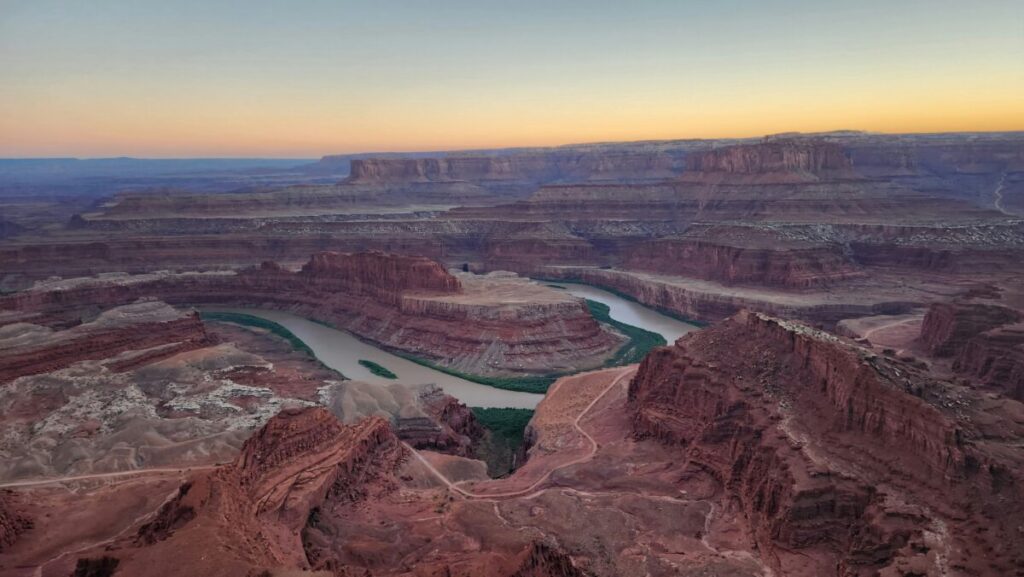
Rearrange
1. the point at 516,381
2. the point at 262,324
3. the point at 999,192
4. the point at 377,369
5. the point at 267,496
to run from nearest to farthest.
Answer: the point at 267,496 → the point at 516,381 → the point at 377,369 → the point at 262,324 → the point at 999,192

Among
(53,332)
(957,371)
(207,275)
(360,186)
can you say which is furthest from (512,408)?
(360,186)

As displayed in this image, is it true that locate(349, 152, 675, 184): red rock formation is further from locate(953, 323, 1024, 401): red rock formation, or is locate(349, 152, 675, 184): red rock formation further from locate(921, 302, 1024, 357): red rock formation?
locate(953, 323, 1024, 401): red rock formation

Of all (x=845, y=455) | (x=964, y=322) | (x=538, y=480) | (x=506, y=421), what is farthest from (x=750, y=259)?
(x=845, y=455)

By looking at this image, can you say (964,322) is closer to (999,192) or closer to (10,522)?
(10,522)

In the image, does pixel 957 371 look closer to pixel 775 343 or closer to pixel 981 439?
pixel 775 343

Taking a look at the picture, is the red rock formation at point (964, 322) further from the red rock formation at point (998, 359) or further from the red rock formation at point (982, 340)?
the red rock formation at point (998, 359)

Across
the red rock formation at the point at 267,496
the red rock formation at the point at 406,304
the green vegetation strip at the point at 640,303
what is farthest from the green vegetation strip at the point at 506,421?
the green vegetation strip at the point at 640,303

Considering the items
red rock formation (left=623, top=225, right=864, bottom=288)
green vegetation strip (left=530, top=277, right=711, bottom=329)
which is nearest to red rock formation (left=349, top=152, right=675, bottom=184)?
green vegetation strip (left=530, top=277, right=711, bottom=329)
